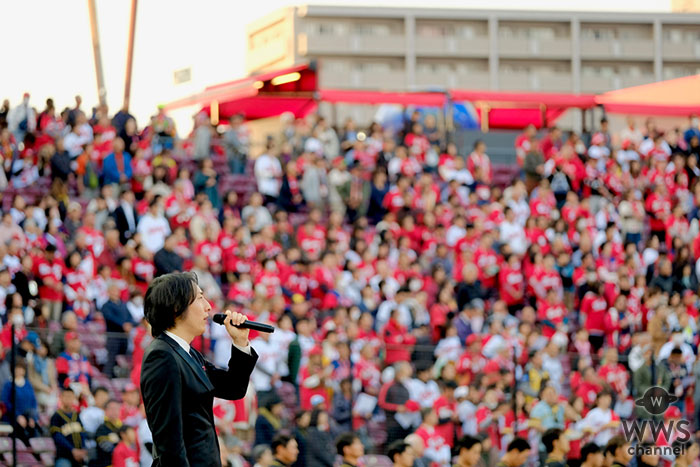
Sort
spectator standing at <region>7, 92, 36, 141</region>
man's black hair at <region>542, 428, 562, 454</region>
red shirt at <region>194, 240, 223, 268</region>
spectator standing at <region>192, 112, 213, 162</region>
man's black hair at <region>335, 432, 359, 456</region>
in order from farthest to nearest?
spectator standing at <region>192, 112, 213, 162</region>, spectator standing at <region>7, 92, 36, 141</region>, red shirt at <region>194, 240, 223, 268</region>, man's black hair at <region>542, 428, 562, 454</region>, man's black hair at <region>335, 432, 359, 456</region>

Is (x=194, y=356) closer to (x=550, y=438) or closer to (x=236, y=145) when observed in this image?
(x=550, y=438)

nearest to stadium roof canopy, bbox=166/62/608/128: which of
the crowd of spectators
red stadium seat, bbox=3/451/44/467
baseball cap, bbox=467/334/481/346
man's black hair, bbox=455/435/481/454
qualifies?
the crowd of spectators

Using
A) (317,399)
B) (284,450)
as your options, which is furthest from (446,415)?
(284,450)

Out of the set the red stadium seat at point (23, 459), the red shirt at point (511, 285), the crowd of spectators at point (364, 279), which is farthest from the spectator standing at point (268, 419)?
the red shirt at point (511, 285)

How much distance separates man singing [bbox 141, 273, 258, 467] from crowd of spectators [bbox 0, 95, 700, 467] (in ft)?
18.2

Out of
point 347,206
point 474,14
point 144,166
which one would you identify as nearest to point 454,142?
point 347,206

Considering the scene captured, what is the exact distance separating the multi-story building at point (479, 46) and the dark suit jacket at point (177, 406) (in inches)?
2688

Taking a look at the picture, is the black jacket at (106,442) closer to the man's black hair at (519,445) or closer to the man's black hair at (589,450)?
the man's black hair at (519,445)

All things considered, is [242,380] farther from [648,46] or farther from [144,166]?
[648,46]

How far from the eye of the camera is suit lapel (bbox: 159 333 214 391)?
14.8 feet

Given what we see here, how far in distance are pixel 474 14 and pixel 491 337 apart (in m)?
62.3

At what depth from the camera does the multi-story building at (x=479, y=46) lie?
72.9m

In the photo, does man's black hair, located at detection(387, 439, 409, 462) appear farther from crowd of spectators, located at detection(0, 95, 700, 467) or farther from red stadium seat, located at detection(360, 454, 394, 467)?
red stadium seat, located at detection(360, 454, 394, 467)

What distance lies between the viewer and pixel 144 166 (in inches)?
570
